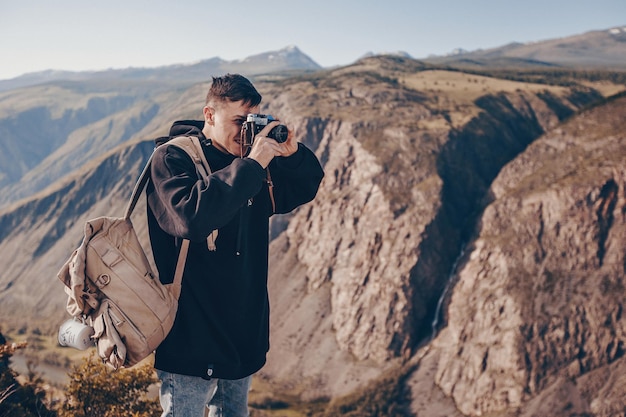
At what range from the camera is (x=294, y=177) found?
6305 millimetres

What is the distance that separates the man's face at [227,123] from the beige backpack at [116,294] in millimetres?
677

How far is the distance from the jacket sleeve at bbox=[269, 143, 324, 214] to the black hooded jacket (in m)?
0.37

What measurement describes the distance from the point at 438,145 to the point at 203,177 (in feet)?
481

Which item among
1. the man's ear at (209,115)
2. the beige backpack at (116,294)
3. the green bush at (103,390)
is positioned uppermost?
the man's ear at (209,115)

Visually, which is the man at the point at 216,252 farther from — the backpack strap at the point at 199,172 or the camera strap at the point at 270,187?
the camera strap at the point at 270,187

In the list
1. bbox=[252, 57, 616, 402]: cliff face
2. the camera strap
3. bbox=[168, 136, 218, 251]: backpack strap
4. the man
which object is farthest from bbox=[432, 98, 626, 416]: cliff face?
bbox=[168, 136, 218, 251]: backpack strap

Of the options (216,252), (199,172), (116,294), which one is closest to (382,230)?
(216,252)

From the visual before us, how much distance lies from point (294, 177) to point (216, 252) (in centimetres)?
156

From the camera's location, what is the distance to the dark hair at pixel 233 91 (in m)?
5.48

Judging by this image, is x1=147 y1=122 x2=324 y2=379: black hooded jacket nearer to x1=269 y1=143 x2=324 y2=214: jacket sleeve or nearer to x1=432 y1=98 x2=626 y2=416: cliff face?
x1=269 y1=143 x2=324 y2=214: jacket sleeve

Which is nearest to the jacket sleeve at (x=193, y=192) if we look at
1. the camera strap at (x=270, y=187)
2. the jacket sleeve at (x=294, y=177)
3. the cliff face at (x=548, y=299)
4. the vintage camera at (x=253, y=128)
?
the vintage camera at (x=253, y=128)

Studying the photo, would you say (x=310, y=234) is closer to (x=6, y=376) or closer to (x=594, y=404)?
(x=594, y=404)

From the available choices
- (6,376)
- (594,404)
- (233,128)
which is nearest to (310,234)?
(594,404)

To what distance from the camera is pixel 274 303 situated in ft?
469
